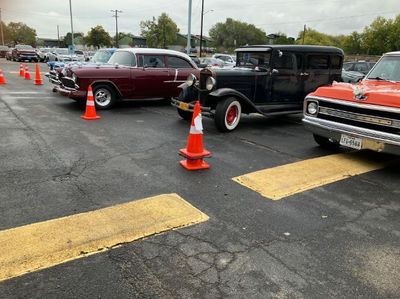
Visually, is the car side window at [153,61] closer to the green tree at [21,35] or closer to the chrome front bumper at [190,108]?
the chrome front bumper at [190,108]

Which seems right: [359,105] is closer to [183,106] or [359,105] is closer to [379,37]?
[183,106]

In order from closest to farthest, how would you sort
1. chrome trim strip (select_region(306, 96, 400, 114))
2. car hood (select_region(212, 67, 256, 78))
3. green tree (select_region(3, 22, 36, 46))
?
chrome trim strip (select_region(306, 96, 400, 114))
car hood (select_region(212, 67, 256, 78))
green tree (select_region(3, 22, 36, 46))

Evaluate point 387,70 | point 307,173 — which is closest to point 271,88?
point 387,70

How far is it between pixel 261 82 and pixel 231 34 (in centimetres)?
11584

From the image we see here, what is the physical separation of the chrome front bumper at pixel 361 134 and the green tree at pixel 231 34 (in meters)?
115

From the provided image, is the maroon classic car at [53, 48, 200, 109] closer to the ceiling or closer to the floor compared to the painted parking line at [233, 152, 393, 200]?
closer to the ceiling

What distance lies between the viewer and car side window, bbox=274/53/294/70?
29.4ft

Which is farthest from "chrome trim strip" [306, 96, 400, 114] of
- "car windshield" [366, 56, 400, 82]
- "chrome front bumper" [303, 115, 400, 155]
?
"car windshield" [366, 56, 400, 82]

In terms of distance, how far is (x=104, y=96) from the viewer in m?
10.5

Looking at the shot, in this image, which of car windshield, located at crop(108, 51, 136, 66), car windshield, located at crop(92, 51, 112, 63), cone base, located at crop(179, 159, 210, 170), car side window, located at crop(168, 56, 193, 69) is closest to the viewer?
cone base, located at crop(179, 159, 210, 170)

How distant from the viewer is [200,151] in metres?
5.61

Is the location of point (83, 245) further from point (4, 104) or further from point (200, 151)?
point (4, 104)

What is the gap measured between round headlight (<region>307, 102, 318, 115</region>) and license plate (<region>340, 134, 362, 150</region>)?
749 mm

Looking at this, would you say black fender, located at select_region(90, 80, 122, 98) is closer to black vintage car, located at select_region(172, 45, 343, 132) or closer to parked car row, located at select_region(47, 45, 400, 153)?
parked car row, located at select_region(47, 45, 400, 153)
